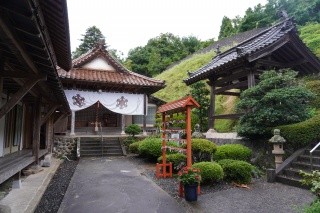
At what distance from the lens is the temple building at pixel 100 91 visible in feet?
59.6

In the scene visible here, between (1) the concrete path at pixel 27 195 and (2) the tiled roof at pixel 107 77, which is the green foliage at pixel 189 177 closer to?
(1) the concrete path at pixel 27 195

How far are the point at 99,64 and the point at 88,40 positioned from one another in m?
28.3

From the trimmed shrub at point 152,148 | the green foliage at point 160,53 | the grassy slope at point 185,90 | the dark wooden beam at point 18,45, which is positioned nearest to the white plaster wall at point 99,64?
the grassy slope at point 185,90

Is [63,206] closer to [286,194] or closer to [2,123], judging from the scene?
[2,123]

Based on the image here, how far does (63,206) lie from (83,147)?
1117 cm

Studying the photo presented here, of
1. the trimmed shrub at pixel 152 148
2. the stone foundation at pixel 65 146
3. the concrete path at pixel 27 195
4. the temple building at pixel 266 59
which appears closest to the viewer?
the concrete path at pixel 27 195

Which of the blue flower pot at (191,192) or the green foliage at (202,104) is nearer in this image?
the blue flower pot at (191,192)

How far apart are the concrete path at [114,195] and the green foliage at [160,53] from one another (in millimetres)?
31901

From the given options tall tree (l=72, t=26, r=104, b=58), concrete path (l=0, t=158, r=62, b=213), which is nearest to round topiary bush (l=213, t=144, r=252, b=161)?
concrete path (l=0, t=158, r=62, b=213)

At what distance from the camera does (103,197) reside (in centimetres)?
741

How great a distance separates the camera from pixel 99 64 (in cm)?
2083

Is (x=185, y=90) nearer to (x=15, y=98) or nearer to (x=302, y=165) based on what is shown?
(x=302, y=165)

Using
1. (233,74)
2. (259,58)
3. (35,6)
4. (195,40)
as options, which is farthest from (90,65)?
(195,40)

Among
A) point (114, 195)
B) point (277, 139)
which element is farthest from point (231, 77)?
point (114, 195)
